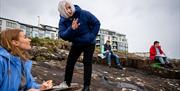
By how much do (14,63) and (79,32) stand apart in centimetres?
233

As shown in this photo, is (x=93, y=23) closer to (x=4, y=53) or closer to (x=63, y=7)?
(x=63, y=7)

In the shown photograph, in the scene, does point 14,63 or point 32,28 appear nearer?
point 14,63

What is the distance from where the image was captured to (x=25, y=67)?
3.26 metres

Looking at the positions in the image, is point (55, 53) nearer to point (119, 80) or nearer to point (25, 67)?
point (119, 80)

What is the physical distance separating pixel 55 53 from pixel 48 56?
30.0 inches

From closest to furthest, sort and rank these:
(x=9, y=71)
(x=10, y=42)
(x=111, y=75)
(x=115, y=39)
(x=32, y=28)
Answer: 1. (x=9, y=71)
2. (x=10, y=42)
3. (x=111, y=75)
4. (x=32, y=28)
5. (x=115, y=39)

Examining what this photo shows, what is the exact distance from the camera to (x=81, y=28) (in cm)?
529

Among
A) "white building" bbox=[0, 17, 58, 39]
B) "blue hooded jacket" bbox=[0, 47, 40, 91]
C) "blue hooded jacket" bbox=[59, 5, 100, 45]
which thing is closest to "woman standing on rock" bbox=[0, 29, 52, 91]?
"blue hooded jacket" bbox=[0, 47, 40, 91]

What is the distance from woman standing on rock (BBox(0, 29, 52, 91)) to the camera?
297 cm

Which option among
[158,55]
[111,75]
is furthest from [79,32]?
[158,55]

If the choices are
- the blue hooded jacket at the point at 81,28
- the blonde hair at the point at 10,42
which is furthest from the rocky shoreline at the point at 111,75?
the blue hooded jacket at the point at 81,28

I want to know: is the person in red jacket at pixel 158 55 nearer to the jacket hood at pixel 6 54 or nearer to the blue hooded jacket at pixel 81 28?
the blue hooded jacket at pixel 81 28

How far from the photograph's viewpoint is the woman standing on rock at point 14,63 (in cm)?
297

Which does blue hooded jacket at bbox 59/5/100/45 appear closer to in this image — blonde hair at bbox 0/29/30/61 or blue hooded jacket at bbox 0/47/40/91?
blonde hair at bbox 0/29/30/61
